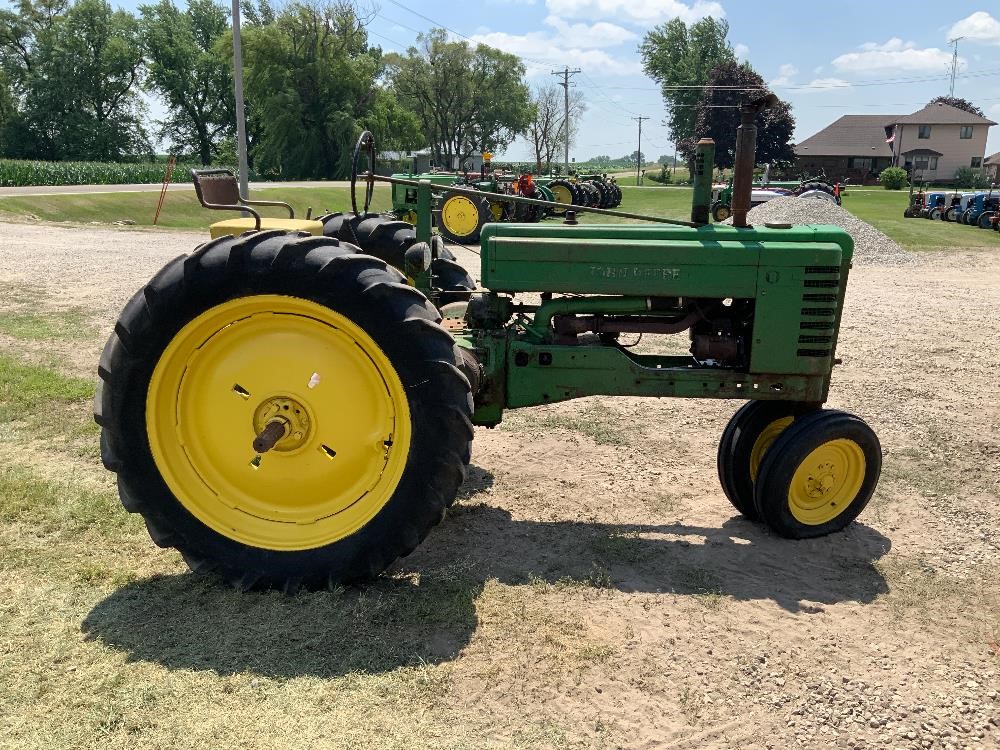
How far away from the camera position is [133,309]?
3.19 meters

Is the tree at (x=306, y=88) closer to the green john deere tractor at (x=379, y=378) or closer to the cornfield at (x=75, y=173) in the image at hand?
the cornfield at (x=75, y=173)

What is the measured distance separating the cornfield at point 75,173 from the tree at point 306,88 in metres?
6.95

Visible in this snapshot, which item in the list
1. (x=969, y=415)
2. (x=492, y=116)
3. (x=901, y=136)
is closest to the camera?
(x=969, y=415)

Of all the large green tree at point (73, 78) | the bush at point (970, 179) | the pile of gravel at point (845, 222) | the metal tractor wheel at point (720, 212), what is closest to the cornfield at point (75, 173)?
the large green tree at point (73, 78)

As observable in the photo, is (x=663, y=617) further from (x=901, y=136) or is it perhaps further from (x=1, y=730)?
(x=901, y=136)

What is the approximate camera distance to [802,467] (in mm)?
4035

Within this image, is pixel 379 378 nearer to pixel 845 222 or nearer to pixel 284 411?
pixel 284 411

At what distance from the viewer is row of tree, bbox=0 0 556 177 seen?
5359cm

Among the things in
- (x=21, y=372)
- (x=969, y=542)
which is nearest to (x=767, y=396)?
(x=969, y=542)

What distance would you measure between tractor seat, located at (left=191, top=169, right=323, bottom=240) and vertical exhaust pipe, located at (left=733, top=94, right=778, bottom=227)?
7.01ft

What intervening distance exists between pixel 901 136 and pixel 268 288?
83840 millimetres

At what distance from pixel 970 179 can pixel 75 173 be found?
6310 cm

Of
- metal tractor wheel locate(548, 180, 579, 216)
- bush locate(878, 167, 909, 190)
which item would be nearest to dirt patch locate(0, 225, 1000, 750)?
metal tractor wheel locate(548, 180, 579, 216)

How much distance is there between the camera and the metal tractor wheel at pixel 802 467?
399 centimetres
